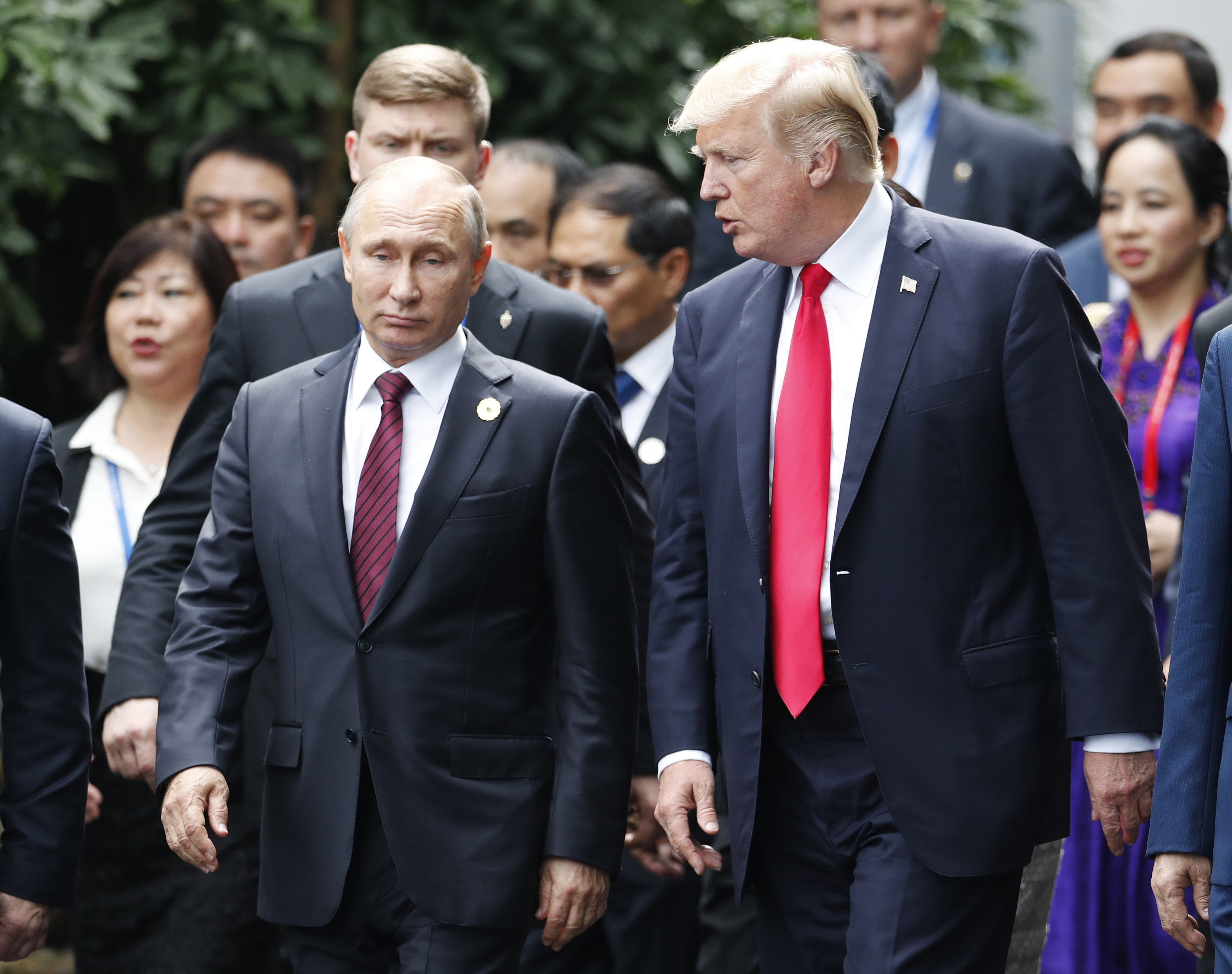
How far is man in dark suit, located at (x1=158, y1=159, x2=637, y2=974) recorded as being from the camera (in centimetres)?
355

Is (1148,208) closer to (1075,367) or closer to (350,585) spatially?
(1075,367)

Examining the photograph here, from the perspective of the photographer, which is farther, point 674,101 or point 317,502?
point 674,101

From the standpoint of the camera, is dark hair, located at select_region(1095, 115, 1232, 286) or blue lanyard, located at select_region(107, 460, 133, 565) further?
dark hair, located at select_region(1095, 115, 1232, 286)

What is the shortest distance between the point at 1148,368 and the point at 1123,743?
2.26 metres

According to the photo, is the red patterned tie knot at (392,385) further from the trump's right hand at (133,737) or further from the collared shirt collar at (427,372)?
the trump's right hand at (133,737)

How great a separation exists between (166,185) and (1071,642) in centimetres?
460

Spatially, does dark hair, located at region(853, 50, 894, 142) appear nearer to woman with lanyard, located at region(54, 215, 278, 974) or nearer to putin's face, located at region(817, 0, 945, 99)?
putin's face, located at region(817, 0, 945, 99)

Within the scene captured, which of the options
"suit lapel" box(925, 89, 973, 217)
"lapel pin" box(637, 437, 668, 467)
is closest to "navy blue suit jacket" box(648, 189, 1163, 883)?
"lapel pin" box(637, 437, 668, 467)

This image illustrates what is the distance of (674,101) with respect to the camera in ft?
23.7

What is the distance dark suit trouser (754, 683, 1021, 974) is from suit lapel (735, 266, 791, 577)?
13.1 inches

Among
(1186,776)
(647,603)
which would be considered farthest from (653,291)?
(1186,776)

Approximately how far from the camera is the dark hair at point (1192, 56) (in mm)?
6742

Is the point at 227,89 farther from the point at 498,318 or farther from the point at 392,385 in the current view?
the point at 392,385

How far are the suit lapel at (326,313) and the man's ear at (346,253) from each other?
56cm
